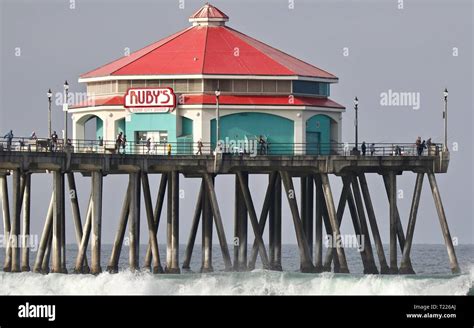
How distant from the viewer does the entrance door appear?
122 m

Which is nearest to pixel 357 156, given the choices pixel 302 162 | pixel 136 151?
pixel 302 162

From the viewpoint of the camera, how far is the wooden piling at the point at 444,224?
119 meters

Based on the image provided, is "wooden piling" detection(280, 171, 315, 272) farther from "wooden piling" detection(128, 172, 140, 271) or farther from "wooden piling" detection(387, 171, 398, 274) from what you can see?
"wooden piling" detection(128, 172, 140, 271)

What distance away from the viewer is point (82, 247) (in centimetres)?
11719

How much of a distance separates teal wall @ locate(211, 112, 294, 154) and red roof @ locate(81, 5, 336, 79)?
2159 mm

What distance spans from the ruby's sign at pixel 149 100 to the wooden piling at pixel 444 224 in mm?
13047

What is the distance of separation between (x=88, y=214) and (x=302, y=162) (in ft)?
35.9

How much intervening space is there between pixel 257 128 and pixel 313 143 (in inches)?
129

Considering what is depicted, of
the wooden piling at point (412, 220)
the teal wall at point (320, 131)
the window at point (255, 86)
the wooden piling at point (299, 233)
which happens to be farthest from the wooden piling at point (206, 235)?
the wooden piling at point (412, 220)

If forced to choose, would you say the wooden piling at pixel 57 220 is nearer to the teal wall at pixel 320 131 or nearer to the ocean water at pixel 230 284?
the ocean water at pixel 230 284

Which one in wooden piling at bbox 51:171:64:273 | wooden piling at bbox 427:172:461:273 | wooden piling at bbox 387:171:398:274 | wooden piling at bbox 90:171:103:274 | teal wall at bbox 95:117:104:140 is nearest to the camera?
wooden piling at bbox 51:171:64:273

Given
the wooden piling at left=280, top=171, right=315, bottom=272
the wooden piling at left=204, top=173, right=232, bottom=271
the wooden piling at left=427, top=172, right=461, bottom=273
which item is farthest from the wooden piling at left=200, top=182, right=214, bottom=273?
the wooden piling at left=427, top=172, right=461, bottom=273
